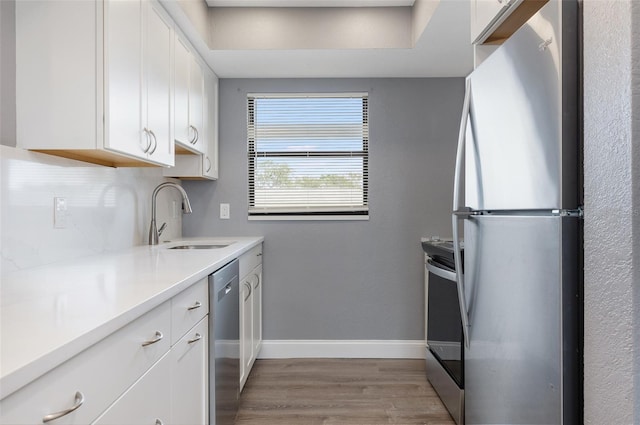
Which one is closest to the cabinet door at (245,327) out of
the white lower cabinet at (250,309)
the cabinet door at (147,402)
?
the white lower cabinet at (250,309)

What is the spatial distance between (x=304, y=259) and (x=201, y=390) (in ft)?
5.35

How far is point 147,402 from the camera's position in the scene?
0.98 metres

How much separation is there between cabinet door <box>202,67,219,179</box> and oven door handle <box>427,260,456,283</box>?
1.62 m

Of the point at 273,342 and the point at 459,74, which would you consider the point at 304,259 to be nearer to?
the point at 273,342

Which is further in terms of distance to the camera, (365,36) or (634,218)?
(365,36)

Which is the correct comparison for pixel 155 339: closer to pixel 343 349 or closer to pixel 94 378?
pixel 94 378

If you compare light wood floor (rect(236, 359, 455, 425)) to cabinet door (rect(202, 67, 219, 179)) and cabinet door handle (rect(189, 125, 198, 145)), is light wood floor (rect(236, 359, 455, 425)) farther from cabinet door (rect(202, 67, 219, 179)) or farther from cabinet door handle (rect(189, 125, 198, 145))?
cabinet door handle (rect(189, 125, 198, 145))

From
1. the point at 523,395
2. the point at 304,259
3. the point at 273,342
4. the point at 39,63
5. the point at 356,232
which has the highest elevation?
the point at 39,63

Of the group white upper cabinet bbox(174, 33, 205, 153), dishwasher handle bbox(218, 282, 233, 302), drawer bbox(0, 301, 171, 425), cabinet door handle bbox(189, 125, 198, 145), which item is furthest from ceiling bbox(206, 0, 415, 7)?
drawer bbox(0, 301, 171, 425)

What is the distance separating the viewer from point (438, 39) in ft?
7.73

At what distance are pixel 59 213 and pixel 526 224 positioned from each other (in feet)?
5.74

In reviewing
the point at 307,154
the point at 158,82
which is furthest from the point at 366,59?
the point at 158,82

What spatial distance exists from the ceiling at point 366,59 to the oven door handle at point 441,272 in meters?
1.36

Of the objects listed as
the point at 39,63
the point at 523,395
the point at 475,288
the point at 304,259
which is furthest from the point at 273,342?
the point at 39,63
